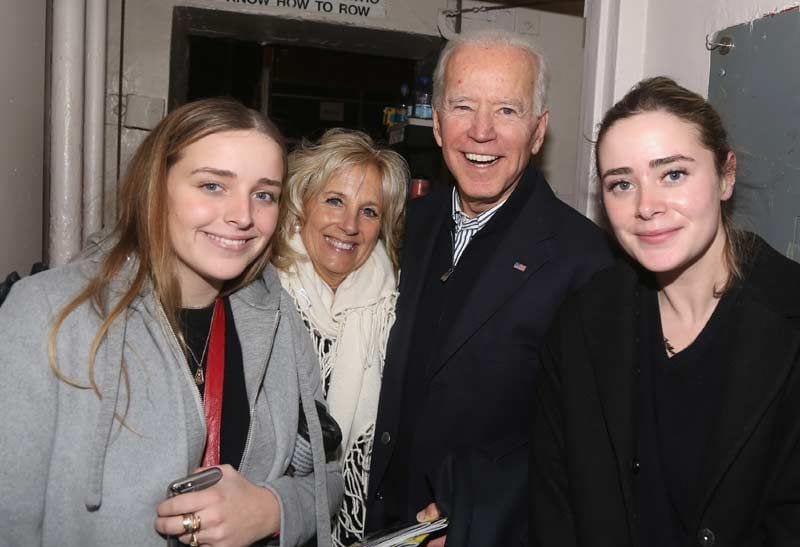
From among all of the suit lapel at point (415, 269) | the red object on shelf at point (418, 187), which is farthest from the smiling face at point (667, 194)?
the red object on shelf at point (418, 187)

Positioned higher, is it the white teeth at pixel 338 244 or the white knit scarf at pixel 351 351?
the white teeth at pixel 338 244

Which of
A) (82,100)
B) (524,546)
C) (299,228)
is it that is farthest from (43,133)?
(524,546)

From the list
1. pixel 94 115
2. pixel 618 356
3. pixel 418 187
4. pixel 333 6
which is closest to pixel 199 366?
pixel 618 356

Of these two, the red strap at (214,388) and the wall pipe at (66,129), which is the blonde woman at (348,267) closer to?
the red strap at (214,388)

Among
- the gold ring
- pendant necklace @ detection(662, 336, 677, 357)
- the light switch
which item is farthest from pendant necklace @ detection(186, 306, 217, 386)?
the light switch

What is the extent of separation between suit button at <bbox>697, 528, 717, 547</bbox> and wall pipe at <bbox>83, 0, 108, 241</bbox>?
2.74 metres

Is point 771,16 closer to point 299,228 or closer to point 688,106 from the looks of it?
point 688,106

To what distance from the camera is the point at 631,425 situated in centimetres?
157

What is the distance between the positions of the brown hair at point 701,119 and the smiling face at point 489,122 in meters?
0.61

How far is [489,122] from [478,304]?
0.65 metres

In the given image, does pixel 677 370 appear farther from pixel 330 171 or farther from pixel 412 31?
pixel 412 31

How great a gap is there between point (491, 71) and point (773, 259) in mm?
1149

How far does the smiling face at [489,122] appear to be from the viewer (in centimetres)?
223

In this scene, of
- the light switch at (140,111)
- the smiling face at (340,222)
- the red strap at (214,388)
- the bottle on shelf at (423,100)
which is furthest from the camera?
the bottle on shelf at (423,100)
